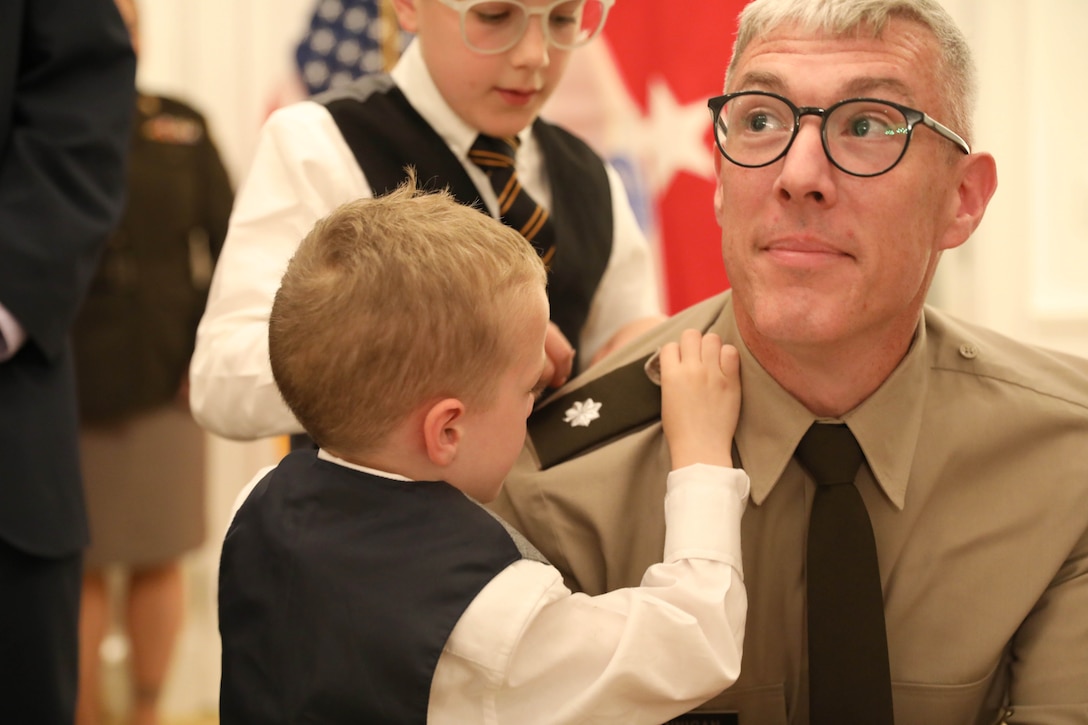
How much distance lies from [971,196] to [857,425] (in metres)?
0.39

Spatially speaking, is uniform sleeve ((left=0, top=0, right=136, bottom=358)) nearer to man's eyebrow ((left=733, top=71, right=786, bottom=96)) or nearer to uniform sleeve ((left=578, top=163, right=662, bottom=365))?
uniform sleeve ((left=578, top=163, right=662, bottom=365))

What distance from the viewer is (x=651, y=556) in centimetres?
171

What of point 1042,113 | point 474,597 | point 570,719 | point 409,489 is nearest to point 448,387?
point 409,489

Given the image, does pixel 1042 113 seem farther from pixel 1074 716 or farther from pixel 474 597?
pixel 474 597

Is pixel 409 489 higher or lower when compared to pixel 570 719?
higher

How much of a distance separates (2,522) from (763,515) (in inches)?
48.6

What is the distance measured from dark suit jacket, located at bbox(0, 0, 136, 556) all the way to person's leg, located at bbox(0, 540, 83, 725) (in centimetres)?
4

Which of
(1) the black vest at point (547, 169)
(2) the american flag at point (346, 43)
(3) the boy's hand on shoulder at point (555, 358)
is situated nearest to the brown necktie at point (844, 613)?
(3) the boy's hand on shoulder at point (555, 358)

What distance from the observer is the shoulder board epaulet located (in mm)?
1776

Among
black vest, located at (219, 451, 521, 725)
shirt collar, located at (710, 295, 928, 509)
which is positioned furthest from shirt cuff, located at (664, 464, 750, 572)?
black vest, located at (219, 451, 521, 725)

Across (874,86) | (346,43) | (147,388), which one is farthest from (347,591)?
(346,43)

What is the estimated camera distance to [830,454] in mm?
1682

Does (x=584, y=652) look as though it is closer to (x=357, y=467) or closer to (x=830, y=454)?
(x=357, y=467)

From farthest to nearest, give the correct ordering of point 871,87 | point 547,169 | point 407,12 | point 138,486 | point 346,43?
1. point 346,43
2. point 138,486
3. point 547,169
4. point 407,12
5. point 871,87
